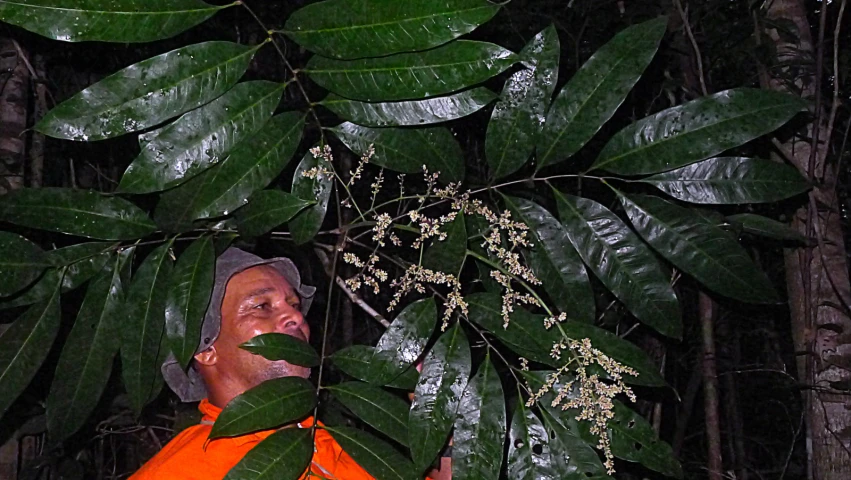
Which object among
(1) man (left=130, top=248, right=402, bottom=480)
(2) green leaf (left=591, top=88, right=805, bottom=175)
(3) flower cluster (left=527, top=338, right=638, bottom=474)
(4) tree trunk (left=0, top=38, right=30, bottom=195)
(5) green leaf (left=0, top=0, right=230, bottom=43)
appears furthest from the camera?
(4) tree trunk (left=0, top=38, right=30, bottom=195)

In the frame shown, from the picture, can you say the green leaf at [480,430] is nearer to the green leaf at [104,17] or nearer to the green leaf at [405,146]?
the green leaf at [405,146]

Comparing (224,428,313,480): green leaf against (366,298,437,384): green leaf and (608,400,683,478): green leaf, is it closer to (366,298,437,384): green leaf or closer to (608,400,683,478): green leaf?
(366,298,437,384): green leaf

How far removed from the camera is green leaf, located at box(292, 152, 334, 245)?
1191 millimetres

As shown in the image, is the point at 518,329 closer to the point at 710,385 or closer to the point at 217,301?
the point at 217,301

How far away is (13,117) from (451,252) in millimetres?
1458

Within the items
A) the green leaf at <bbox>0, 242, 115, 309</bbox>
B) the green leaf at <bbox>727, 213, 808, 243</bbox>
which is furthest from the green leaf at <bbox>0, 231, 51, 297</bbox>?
the green leaf at <bbox>727, 213, 808, 243</bbox>

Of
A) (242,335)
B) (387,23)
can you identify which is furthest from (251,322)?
(387,23)

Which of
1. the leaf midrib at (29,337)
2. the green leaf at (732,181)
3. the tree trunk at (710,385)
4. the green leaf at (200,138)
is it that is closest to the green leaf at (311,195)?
the green leaf at (200,138)

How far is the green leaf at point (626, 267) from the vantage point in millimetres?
1193

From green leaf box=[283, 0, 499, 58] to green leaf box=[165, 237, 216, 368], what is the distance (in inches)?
14.7

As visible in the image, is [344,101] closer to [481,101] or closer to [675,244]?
[481,101]

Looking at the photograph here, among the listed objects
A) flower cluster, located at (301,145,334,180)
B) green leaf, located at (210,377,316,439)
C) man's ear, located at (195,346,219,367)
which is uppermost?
flower cluster, located at (301,145,334,180)

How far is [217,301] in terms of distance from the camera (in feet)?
4.80

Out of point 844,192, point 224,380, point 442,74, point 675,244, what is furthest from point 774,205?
point 224,380
